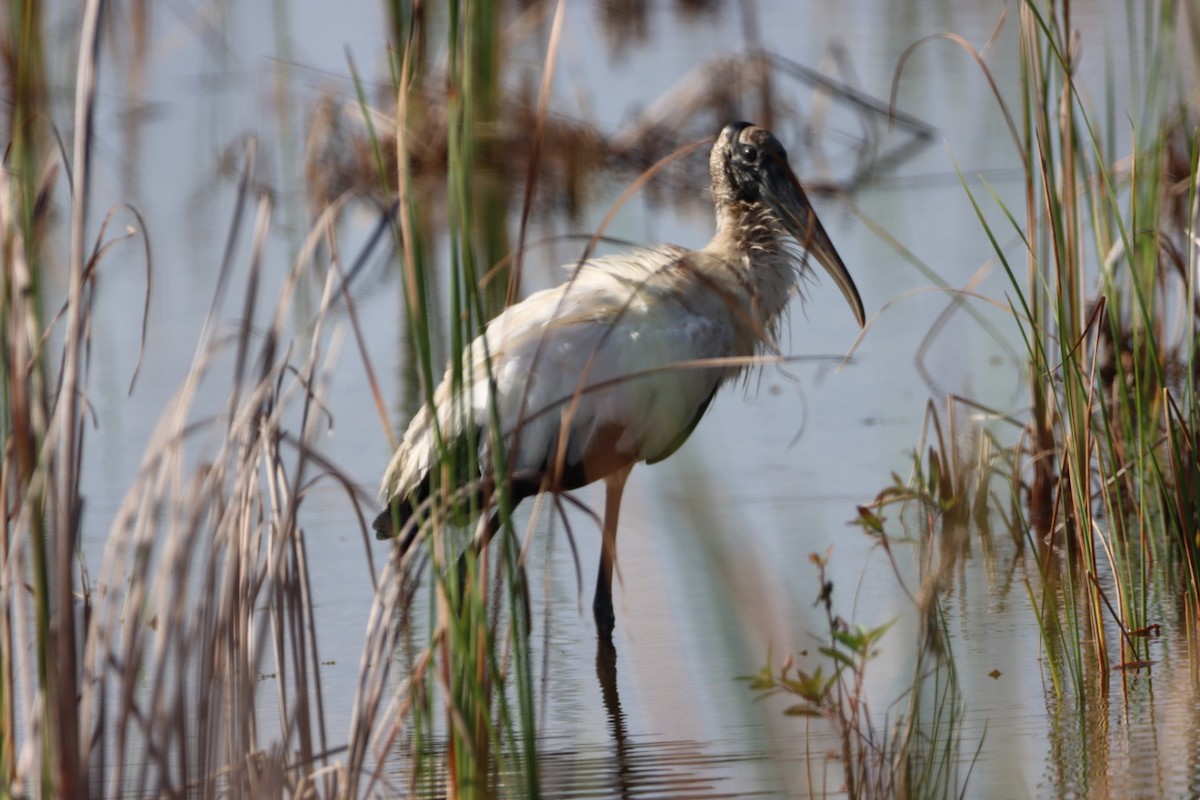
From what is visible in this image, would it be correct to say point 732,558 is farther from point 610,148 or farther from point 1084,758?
point 610,148

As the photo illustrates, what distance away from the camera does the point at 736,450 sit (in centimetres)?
500

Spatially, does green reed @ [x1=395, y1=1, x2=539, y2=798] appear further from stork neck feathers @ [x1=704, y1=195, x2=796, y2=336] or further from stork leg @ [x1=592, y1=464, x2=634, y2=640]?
stork neck feathers @ [x1=704, y1=195, x2=796, y2=336]

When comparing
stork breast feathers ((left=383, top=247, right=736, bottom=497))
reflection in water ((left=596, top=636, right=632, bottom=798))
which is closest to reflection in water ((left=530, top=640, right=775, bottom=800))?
reflection in water ((left=596, top=636, right=632, bottom=798))

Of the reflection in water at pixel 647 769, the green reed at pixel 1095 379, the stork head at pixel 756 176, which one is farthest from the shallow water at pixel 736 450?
the stork head at pixel 756 176

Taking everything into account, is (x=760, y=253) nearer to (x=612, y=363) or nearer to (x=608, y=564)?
(x=612, y=363)

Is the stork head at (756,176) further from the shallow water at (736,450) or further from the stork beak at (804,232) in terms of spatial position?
the shallow water at (736,450)

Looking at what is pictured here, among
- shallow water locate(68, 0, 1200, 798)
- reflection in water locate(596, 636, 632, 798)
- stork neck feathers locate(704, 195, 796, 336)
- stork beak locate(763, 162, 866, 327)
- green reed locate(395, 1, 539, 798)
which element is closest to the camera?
green reed locate(395, 1, 539, 798)

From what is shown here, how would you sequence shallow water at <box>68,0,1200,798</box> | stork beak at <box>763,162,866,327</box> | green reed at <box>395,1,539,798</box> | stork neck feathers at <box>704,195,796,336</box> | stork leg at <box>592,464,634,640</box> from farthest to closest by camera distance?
1. stork neck feathers at <box>704,195,796,336</box>
2. stork beak at <box>763,162,866,327</box>
3. stork leg at <box>592,464,634,640</box>
4. shallow water at <box>68,0,1200,798</box>
5. green reed at <box>395,1,539,798</box>

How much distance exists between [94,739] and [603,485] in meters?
2.91

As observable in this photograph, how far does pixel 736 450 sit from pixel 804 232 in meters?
0.96

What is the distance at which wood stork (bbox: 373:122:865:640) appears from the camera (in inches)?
145

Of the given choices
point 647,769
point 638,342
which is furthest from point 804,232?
point 647,769

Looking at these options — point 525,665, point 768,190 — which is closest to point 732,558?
point 525,665

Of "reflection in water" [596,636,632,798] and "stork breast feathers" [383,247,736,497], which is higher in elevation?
"stork breast feathers" [383,247,736,497]
